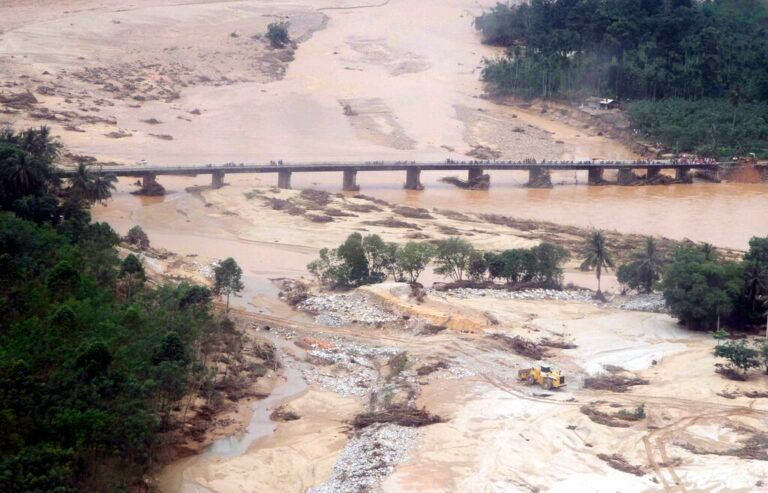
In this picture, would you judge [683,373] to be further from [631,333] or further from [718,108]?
[718,108]

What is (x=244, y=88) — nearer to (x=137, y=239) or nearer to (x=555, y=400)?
(x=137, y=239)

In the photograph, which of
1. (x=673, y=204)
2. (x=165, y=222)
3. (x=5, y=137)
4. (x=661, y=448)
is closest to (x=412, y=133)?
(x=673, y=204)

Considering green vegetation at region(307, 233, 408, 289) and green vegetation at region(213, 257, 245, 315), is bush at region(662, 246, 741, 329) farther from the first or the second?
green vegetation at region(213, 257, 245, 315)

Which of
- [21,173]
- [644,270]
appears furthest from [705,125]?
[21,173]

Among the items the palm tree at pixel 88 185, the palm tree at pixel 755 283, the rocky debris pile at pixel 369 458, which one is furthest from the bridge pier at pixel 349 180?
the rocky debris pile at pixel 369 458

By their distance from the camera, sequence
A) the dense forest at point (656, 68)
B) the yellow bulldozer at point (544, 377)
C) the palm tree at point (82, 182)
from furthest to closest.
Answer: the dense forest at point (656, 68), the palm tree at point (82, 182), the yellow bulldozer at point (544, 377)

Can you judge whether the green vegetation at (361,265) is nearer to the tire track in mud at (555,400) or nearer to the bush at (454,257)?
the bush at (454,257)
